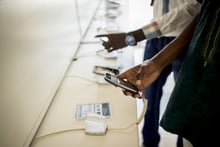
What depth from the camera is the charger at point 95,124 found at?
2.27 feet

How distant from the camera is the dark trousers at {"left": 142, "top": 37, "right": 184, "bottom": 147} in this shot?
0.91 meters

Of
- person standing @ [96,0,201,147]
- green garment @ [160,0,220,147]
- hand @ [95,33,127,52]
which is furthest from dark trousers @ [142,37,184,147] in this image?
green garment @ [160,0,220,147]

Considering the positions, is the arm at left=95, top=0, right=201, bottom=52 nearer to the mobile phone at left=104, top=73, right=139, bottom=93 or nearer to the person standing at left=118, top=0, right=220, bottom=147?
the person standing at left=118, top=0, right=220, bottom=147

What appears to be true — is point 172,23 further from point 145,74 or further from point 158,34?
point 145,74

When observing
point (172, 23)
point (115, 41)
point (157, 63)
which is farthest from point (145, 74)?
point (115, 41)

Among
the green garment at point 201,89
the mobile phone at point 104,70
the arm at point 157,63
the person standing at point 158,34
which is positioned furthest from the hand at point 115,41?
the green garment at point 201,89

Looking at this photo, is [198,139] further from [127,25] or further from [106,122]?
[127,25]

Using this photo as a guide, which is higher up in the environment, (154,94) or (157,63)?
(157,63)

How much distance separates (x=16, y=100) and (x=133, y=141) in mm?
389

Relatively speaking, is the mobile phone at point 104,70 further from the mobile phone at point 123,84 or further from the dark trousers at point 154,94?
the mobile phone at point 123,84

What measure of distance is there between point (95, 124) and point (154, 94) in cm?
47

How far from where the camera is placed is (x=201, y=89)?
545mm

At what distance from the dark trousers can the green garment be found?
0.86 ft

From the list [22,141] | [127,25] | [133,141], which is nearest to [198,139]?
[133,141]
